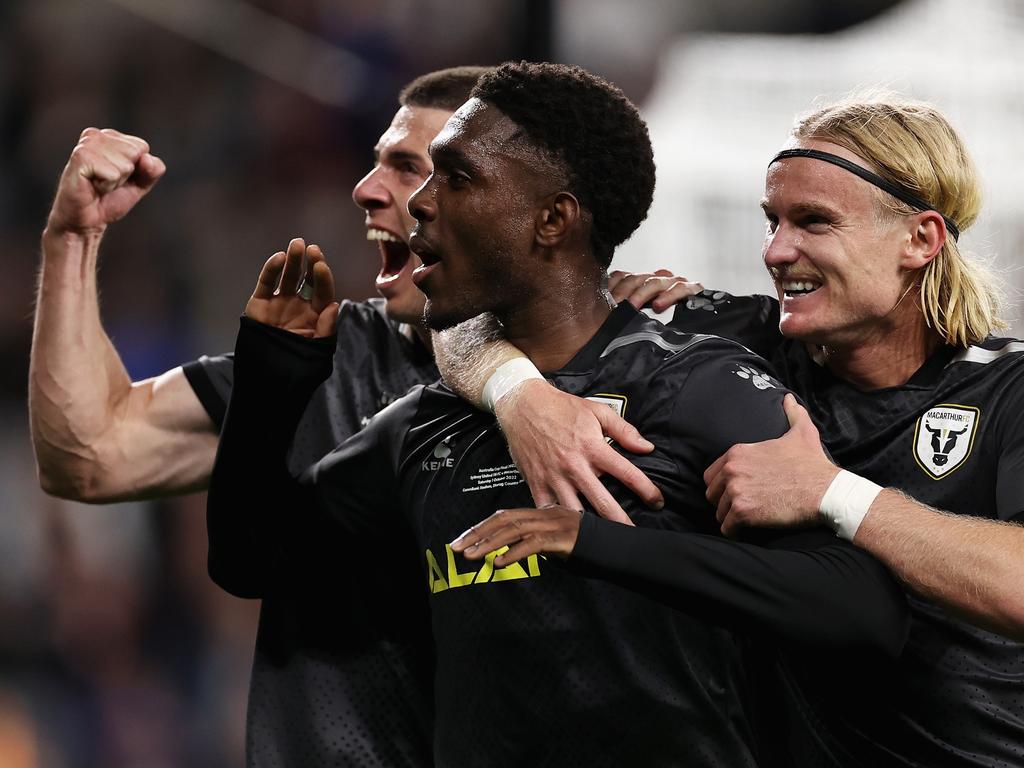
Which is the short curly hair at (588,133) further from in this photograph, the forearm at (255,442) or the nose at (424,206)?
the forearm at (255,442)

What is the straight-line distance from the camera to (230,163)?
5.86 m

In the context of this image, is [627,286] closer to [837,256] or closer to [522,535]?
[837,256]

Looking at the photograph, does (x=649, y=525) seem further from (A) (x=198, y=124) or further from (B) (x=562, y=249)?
(A) (x=198, y=124)

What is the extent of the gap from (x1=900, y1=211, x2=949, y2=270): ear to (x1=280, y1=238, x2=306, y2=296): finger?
113cm

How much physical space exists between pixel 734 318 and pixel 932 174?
47 centimetres

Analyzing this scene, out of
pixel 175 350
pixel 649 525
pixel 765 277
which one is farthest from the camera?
pixel 175 350

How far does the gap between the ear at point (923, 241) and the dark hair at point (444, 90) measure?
1157 millimetres

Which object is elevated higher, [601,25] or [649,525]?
[601,25]

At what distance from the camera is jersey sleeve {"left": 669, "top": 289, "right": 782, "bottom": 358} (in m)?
2.69

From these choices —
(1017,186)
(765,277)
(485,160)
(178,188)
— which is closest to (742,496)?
(485,160)

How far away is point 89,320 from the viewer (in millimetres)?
2982

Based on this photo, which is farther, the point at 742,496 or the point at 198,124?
the point at 198,124

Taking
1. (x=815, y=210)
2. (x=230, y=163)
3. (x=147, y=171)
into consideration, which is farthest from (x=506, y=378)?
(x=230, y=163)

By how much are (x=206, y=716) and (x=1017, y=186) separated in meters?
3.67
